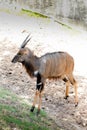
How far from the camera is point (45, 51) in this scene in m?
11.9

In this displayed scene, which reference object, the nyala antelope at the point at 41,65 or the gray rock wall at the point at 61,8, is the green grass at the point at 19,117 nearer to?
the nyala antelope at the point at 41,65

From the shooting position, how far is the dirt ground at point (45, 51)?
8.61 metres

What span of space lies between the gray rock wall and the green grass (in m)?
5.65

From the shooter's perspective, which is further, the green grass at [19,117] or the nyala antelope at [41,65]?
the nyala antelope at [41,65]

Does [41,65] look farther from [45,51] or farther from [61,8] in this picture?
[61,8]

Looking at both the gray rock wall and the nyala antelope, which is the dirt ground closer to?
the gray rock wall

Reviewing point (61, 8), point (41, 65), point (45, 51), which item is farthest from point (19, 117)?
point (61, 8)

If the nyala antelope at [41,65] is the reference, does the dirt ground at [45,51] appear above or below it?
below

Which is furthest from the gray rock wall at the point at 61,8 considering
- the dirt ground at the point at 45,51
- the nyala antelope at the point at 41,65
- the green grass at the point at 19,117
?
the green grass at the point at 19,117

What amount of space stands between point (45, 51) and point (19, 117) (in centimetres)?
494

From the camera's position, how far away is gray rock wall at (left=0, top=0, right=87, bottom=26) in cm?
1340

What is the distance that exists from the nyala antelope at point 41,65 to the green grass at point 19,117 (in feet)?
0.89

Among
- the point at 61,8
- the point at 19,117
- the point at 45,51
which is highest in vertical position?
the point at 61,8

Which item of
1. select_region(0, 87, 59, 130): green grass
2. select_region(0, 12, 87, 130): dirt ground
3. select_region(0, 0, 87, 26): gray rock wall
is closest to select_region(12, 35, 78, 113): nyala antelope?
select_region(0, 87, 59, 130): green grass
